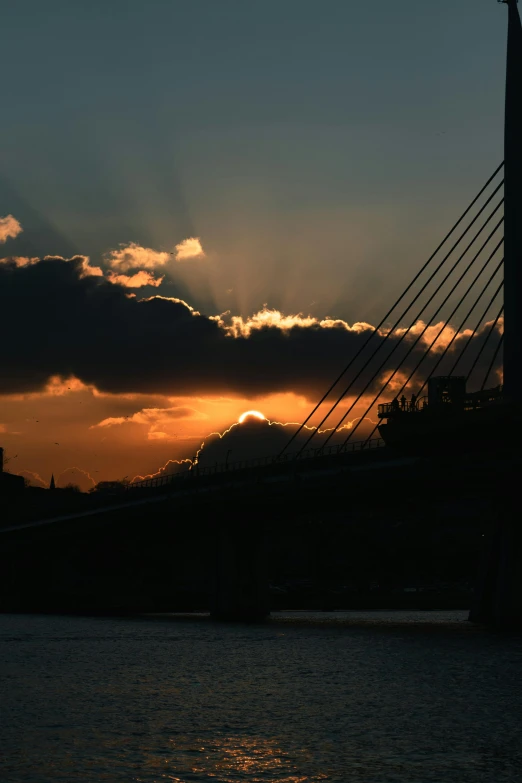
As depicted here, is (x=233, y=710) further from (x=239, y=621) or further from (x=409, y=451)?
(x=239, y=621)

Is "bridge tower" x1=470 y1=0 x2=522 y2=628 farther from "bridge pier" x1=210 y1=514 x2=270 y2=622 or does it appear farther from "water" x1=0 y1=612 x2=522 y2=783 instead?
"bridge pier" x1=210 y1=514 x2=270 y2=622

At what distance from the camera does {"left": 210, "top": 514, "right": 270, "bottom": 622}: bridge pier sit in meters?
108

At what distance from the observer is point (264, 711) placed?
40.8m

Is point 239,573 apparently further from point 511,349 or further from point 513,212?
point 513,212

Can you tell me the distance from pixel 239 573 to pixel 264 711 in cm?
6847

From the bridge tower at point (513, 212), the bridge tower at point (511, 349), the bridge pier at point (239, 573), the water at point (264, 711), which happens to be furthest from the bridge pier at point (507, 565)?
the bridge pier at point (239, 573)

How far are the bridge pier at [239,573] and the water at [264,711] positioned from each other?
31.7m

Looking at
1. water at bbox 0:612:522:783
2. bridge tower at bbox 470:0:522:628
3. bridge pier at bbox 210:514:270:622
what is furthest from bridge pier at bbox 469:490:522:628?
bridge pier at bbox 210:514:270:622

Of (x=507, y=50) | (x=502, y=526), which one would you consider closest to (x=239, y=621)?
(x=502, y=526)

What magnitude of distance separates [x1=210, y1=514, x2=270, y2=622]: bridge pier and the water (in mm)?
31682

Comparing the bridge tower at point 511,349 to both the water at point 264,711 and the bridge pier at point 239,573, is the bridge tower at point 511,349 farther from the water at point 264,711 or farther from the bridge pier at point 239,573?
the bridge pier at point 239,573

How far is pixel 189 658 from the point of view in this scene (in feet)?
208

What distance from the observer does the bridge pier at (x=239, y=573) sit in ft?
355

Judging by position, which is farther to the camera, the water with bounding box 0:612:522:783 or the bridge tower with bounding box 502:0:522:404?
the bridge tower with bounding box 502:0:522:404
